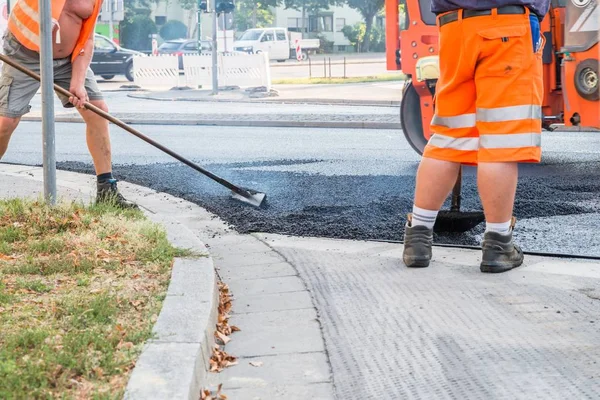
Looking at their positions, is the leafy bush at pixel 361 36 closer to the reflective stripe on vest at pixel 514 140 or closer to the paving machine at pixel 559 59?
the paving machine at pixel 559 59

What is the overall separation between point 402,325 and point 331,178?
4.35m

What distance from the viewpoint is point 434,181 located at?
16.0 ft

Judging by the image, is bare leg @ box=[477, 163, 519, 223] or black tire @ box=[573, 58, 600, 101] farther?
black tire @ box=[573, 58, 600, 101]

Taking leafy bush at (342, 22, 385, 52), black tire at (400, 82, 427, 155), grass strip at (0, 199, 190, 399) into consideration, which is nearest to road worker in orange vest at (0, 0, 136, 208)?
grass strip at (0, 199, 190, 399)

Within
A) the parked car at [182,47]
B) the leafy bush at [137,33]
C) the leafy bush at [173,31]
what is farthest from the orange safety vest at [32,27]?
the leafy bush at [173,31]

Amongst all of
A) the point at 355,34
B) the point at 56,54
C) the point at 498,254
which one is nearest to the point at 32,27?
the point at 56,54

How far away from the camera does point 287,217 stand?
6277 millimetres

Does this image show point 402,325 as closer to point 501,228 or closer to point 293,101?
point 501,228

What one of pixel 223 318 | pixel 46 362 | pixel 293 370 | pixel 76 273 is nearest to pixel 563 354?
pixel 293 370

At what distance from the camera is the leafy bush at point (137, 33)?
193 feet

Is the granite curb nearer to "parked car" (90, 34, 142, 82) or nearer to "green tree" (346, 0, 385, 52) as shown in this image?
"parked car" (90, 34, 142, 82)

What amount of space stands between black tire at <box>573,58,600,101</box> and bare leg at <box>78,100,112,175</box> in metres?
3.91

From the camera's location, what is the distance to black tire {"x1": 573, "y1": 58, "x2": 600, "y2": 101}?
26.6 ft

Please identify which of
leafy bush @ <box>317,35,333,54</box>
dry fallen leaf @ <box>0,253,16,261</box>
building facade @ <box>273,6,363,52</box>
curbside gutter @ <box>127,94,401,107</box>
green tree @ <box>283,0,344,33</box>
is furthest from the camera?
building facade @ <box>273,6,363,52</box>
